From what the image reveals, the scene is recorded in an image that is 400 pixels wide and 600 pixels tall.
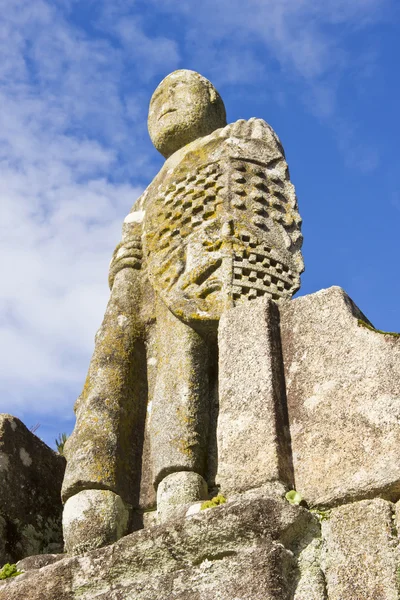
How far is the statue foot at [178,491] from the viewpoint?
190 inches

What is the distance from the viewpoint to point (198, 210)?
236 inches

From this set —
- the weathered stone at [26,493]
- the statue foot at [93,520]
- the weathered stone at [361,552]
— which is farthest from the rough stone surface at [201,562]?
the weathered stone at [26,493]

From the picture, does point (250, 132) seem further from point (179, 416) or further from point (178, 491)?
point (178, 491)

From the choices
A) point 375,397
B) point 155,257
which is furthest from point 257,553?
point 155,257

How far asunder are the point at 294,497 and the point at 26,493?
2167 millimetres

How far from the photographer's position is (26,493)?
18.9 ft

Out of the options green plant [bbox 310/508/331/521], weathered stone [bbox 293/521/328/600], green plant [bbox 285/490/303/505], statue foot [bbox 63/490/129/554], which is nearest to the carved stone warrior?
statue foot [bbox 63/490/129/554]

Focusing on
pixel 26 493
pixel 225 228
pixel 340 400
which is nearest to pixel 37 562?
pixel 26 493

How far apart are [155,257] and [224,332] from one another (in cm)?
121

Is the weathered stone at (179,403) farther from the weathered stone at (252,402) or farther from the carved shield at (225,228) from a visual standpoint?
the weathered stone at (252,402)

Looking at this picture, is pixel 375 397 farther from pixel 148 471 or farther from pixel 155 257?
pixel 155 257

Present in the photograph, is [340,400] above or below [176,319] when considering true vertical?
below

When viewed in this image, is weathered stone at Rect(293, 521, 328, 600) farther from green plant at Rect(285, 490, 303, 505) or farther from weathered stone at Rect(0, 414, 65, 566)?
weathered stone at Rect(0, 414, 65, 566)

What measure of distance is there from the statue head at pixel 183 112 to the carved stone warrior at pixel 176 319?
0.28 metres
